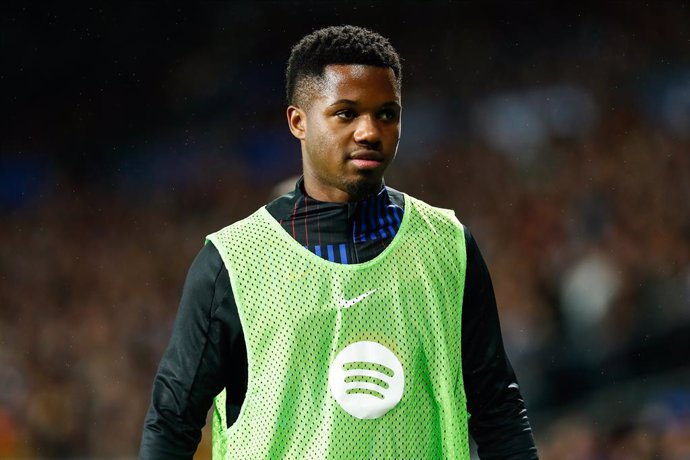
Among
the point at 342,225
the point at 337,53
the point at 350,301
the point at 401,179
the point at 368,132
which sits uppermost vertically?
the point at 401,179

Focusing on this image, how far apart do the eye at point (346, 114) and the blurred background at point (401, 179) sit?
4.19 metres

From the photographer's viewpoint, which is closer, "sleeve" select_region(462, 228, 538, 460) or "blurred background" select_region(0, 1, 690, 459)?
"sleeve" select_region(462, 228, 538, 460)

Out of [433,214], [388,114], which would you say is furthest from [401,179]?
[388,114]

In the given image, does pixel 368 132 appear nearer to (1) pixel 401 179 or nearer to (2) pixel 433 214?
(2) pixel 433 214

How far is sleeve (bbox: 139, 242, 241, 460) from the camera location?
174 cm

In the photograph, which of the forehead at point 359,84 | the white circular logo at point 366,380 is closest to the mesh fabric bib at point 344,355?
the white circular logo at point 366,380

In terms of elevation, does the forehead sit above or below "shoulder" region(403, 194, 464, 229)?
above

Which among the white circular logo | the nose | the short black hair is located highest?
the short black hair

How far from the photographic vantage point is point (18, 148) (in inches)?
294

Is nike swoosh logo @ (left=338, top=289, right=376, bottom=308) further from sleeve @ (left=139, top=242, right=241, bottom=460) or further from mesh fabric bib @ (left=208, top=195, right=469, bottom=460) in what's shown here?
sleeve @ (left=139, top=242, right=241, bottom=460)

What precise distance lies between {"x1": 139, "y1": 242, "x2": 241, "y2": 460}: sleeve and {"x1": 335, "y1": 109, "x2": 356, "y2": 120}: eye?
31 centimetres

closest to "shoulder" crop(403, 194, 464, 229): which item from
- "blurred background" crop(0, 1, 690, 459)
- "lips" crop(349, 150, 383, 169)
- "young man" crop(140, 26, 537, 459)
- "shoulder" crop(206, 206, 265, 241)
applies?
"young man" crop(140, 26, 537, 459)

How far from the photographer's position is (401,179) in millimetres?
6926

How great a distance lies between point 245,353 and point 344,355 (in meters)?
0.17
